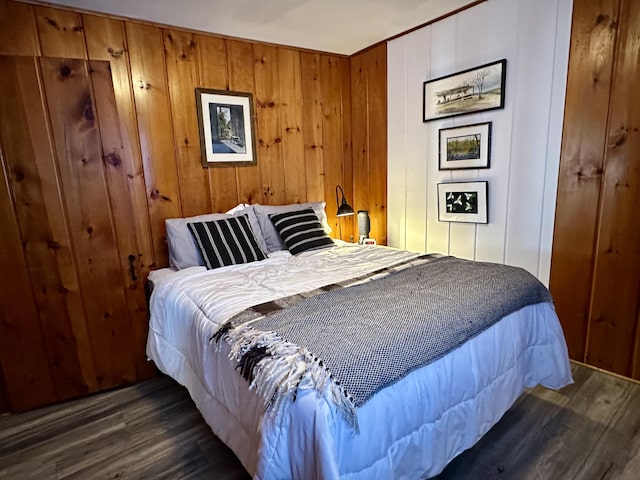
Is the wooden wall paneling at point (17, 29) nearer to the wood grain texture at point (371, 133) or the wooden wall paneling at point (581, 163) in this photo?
the wood grain texture at point (371, 133)

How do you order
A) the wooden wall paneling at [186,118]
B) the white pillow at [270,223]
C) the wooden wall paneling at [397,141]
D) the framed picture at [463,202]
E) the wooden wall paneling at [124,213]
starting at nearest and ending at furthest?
the wooden wall paneling at [124,213], the wooden wall paneling at [186,118], the framed picture at [463,202], the white pillow at [270,223], the wooden wall paneling at [397,141]

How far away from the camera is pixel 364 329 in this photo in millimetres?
1272

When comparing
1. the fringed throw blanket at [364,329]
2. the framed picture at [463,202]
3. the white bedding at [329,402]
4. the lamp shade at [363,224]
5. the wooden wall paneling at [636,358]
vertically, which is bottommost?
the wooden wall paneling at [636,358]

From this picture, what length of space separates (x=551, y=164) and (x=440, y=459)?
1.91 m

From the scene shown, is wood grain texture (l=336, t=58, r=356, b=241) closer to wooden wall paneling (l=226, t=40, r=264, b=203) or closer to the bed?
wooden wall paneling (l=226, t=40, r=264, b=203)

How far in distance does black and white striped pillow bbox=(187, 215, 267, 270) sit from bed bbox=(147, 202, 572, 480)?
0.09 ft

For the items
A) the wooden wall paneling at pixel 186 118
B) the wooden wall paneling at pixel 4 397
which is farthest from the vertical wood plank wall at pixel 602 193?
the wooden wall paneling at pixel 4 397

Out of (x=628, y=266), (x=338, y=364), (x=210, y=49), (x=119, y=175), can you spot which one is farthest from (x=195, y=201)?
(x=628, y=266)

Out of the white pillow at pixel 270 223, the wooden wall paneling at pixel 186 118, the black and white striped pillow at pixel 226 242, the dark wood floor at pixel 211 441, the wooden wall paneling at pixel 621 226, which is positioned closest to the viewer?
the dark wood floor at pixel 211 441

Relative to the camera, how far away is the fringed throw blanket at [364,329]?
3.51ft

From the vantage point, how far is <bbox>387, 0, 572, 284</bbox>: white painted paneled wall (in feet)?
7.26

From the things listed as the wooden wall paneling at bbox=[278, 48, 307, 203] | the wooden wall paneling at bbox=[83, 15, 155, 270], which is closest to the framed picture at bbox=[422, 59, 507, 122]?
the wooden wall paneling at bbox=[278, 48, 307, 203]

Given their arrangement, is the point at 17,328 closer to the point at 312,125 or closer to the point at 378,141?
the point at 312,125

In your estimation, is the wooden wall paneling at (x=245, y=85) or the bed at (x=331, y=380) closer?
the bed at (x=331, y=380)
